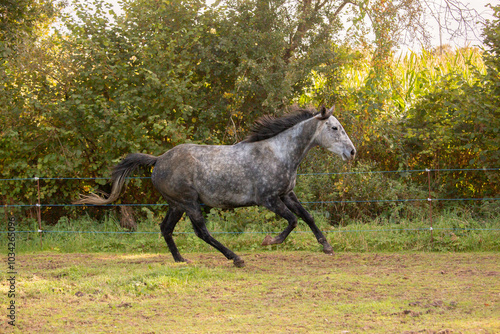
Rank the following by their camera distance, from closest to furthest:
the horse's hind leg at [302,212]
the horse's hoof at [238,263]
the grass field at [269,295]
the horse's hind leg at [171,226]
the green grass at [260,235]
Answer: the grass field at [269,295] < the horse's hoof at [238,263] < the horse's hind leg at [302,212] < the horse's hind leg at [171,226] < the green grass at [260,235]

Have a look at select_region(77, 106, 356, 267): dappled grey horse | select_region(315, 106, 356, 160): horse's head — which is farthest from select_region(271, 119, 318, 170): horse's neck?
select_region(315, 106, 356, 160): horse's head

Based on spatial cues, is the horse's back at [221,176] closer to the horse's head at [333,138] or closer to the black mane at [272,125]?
the black mane at [272,125]

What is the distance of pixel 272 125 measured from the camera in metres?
7.46

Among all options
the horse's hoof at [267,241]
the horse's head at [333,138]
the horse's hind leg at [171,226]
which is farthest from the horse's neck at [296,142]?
the horse's hind leg at [171,226]

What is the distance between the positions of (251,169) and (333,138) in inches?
47.4

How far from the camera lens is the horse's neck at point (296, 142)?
728 centimetres

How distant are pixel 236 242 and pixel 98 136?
3.41 m

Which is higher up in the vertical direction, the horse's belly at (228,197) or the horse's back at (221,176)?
the horse's back at (221,176)

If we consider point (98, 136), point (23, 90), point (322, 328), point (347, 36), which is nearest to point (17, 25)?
point (23, 90)

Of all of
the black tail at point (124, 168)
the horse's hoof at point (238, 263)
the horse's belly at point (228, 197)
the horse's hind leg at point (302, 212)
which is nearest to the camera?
the horse's hoof at point (238, 263)

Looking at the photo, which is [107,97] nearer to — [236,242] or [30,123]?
[30,123]

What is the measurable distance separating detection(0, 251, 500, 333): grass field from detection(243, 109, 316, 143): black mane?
175 cm

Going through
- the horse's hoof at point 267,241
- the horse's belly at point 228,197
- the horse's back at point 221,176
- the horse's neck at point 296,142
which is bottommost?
the horse's hoof at point 267,241

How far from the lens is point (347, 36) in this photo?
10797 mm
